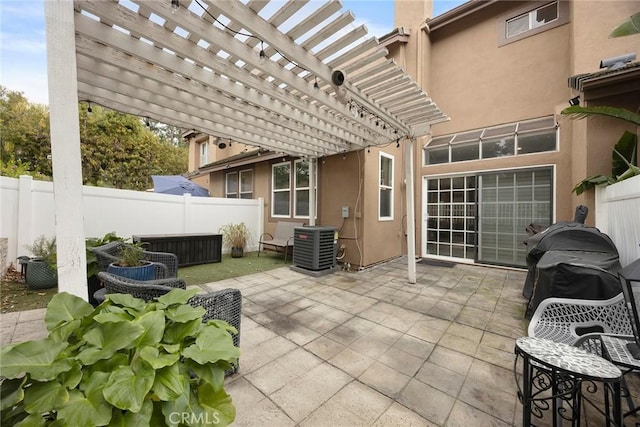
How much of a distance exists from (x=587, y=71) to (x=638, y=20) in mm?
3004

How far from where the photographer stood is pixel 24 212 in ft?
14.0

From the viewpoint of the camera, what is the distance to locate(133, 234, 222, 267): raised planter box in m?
5.27

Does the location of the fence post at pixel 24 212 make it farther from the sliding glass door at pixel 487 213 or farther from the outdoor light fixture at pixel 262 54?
the sliding glass door at pixel 487 213

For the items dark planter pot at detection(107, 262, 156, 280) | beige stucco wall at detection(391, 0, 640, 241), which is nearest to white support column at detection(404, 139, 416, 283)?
beige stucco wall at detection(391, 0, 640, 241)

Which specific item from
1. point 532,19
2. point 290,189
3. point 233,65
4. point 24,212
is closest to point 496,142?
point 532,19

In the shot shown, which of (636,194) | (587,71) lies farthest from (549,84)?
(636,194)

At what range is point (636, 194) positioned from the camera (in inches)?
109

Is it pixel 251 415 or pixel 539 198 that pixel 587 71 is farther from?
pixel 251 415

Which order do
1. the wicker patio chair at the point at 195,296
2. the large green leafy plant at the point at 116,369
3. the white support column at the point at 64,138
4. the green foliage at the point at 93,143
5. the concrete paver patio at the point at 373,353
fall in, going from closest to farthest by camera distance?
the large green leafy plant at the point at 116,369 < the white support column at the point at 64,138 < the concrete paver patio at the point at 373,353 < the wicker patio chair at the point at 195,296 < the green foliage at the point at 93,143

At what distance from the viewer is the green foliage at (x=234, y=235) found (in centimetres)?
723

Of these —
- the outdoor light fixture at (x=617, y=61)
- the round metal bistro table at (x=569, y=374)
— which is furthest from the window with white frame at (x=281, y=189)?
the outdoor light fixture at (x=617, y=61)

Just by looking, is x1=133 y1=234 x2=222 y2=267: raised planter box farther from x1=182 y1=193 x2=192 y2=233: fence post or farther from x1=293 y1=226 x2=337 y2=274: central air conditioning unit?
x1=293 y1=226 x2=337 y2=274: central air conditioning unit

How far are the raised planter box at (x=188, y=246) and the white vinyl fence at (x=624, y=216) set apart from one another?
23.1 ft

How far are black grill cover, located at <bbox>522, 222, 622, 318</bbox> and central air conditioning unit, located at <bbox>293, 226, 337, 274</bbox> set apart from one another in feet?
11.2
